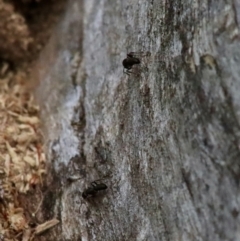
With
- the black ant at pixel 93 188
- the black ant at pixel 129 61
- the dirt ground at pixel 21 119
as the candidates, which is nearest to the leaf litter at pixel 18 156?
the dirt ground at pixel 21 119

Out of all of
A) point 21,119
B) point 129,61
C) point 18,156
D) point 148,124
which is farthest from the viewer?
point 21,119

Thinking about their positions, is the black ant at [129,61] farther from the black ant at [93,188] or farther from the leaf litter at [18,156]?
the leaf litter at [18,156]

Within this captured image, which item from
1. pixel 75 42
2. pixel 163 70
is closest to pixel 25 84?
pixel 75 42

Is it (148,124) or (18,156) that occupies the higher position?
(18,156)

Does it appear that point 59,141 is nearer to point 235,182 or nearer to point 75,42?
point 75,42

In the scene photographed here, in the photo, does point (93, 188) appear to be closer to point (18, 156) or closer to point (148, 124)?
point (148, 124)

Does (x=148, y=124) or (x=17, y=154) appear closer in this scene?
(x=148, y=124)

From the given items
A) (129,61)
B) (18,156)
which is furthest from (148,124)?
(18,156)
